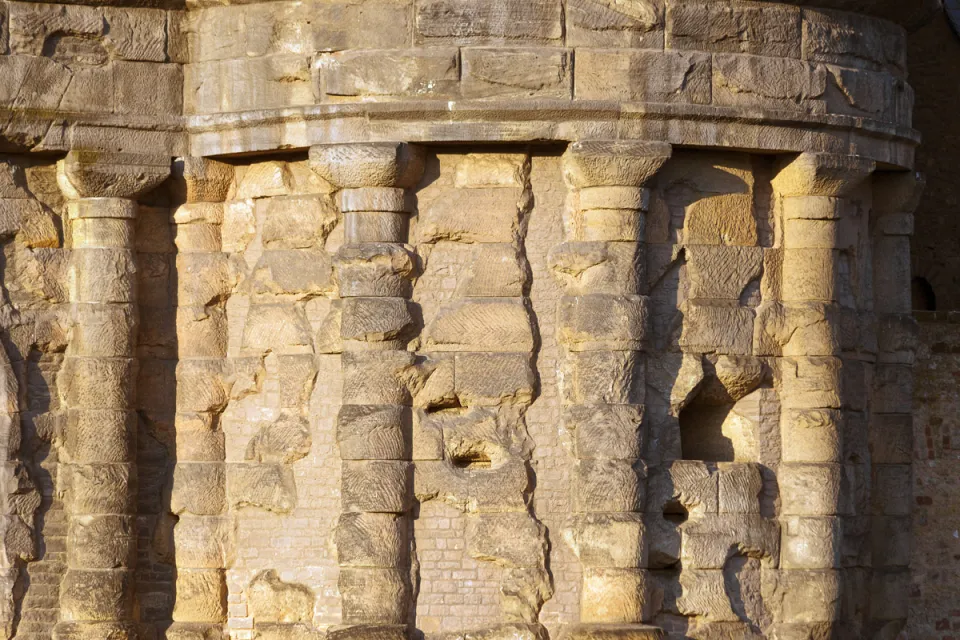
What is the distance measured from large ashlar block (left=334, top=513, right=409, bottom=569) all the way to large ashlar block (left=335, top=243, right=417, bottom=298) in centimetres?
135

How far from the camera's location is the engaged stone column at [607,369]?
11.4m

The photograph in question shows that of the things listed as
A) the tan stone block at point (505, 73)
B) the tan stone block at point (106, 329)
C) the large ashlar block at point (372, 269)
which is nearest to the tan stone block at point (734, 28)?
the tan stone block at point (505, 73)

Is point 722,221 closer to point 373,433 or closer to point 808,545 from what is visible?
point 808,545

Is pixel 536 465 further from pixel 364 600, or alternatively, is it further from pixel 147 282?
pixel 147 282

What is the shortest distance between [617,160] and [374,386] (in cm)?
200

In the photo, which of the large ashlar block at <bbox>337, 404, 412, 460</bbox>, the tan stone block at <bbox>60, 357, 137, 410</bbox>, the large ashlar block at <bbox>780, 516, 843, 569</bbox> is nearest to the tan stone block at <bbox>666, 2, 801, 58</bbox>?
the large ashlar block at <bbox>337, 404, 412, 460</bbox>

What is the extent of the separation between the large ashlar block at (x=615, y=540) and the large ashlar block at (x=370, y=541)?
114cm

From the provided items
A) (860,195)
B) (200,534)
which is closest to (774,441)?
(860,195)

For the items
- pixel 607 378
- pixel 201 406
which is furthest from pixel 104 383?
pixel 607 378

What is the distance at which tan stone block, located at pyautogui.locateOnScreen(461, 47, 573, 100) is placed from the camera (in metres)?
11.4

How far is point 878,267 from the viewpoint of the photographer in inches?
517

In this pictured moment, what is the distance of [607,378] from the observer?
11469 mm

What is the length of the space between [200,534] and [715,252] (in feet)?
12.3

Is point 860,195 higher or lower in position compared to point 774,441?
higher
